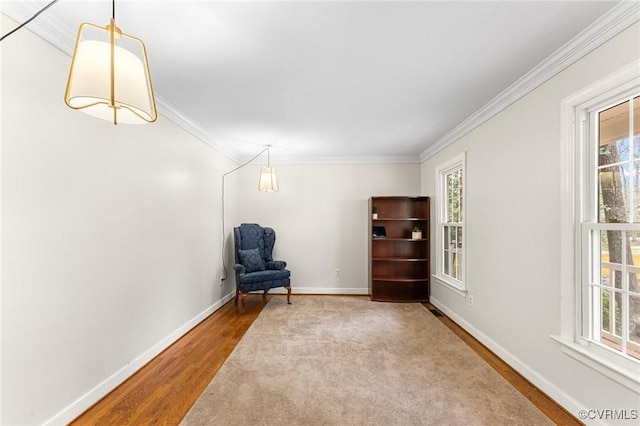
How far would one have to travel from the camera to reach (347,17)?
1.67 metres

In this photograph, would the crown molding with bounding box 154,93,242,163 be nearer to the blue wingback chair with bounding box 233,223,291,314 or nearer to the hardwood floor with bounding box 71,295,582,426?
the blue wingback chair with bounding box 233,223,291,314

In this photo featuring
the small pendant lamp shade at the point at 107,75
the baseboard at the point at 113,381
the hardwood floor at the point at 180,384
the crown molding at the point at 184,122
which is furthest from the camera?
the crown molding at the point at 184,122

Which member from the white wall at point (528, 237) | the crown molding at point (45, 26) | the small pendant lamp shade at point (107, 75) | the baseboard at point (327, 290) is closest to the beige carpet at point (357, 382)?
the white wall at point (528, 237)

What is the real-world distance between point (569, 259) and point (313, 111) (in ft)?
8.26

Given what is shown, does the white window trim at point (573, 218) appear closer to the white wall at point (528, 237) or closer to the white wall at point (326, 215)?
the white wall at point (528, 237)

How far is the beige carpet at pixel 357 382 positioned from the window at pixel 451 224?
802 millimetres

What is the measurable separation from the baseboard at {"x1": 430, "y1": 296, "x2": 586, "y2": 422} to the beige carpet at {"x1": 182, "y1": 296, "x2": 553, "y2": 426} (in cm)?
19

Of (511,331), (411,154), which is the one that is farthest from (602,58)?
(411,154)

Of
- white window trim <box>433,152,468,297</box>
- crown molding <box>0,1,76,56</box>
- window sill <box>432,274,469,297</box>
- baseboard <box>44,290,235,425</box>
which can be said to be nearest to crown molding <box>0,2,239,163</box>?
crown molding <box>0,1,76,56</box>

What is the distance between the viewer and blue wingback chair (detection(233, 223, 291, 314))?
13.9 ft

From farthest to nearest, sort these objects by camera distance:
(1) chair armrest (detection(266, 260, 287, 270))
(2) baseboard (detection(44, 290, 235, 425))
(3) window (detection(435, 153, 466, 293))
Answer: (1) chair armrest (detection(266, 260, 287, 270)), (3) window (detection(435, 153, 466, 293)), (2) baseboard (detection(44, 290, 235, 425))

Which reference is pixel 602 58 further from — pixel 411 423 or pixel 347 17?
pixel 411 423

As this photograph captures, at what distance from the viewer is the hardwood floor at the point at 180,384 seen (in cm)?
193

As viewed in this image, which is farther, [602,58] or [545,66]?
[545,66]
